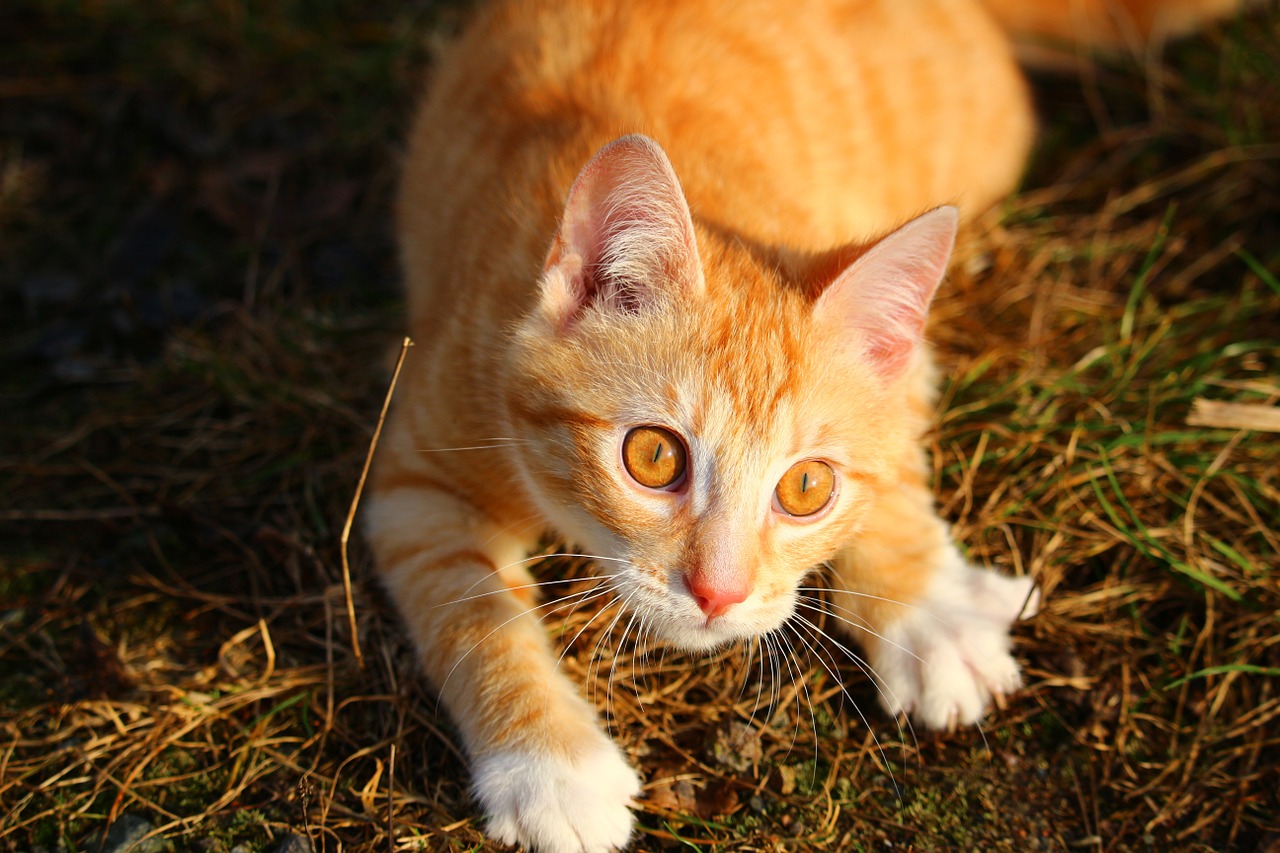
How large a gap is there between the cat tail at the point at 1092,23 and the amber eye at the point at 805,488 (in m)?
2.63

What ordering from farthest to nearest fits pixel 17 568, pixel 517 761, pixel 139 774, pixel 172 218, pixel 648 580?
1. pixel 172 218
2. pixel 17 568
3. pixel 139 774
4. pixel 517 761
5. pixel 648 580

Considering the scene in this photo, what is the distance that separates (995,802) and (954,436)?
0.95 m

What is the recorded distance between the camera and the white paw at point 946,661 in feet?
6.85

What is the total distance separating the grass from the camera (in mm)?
2045

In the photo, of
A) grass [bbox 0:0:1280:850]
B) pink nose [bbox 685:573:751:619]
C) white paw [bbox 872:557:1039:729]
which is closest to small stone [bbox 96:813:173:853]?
grass [bbox 0:0:1280:850]

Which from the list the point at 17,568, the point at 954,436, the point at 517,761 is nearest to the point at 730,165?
the point at 954,436

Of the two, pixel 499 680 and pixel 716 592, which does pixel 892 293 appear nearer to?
pixel 716 592

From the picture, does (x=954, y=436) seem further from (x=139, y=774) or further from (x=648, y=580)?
(x=139, y=774)

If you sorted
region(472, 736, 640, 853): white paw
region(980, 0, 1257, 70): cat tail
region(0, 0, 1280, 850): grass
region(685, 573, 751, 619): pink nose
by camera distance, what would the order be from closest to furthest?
region(685, 573, 751, 619): pink nose → region(472, 736, 640, 853): white paw → region(0, 0, 1280, 850): grass → region(980, 0, 1257, 70): cat tail

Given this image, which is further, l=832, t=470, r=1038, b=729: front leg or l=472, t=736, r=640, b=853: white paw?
l=832, t=470, r=1038, b=729: front leg

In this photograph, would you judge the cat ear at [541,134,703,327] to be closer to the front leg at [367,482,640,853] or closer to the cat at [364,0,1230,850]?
the cat at [364,0,1230,850]

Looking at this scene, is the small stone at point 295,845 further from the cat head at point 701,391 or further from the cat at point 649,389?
the cat head at point 701,391

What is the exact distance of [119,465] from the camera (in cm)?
266

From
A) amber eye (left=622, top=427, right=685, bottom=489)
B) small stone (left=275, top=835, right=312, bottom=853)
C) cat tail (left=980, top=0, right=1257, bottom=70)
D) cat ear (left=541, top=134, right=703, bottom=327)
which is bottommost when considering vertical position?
small stone (left=275, top=835, right=312, bottom=853)
